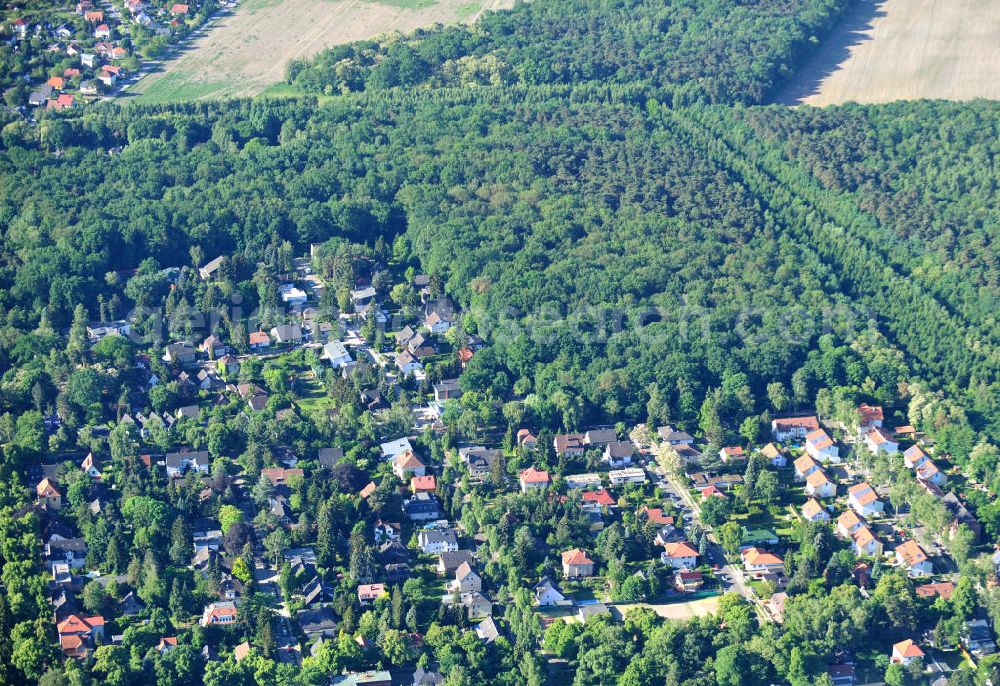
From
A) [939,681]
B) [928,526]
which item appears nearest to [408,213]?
[928,526]

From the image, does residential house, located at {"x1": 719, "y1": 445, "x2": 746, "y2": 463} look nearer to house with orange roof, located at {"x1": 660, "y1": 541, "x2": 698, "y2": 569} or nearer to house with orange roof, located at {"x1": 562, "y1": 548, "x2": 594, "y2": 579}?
house with orange roof, located at {"x1": 660, "y1": 541, "x2": 698, "y2": 569}

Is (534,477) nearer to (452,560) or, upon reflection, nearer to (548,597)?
(452,560)

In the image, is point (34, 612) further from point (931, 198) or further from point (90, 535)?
point (931, 198)

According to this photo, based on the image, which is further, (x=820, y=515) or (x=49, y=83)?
(x=49, y=83)

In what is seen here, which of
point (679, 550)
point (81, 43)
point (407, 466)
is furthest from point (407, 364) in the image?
point (81, 43)

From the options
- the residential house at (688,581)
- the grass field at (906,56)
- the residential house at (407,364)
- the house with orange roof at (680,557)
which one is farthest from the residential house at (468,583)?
the grass field at (906,56)

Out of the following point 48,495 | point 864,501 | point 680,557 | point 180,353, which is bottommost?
point 864,501
